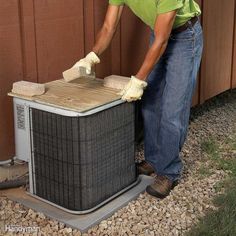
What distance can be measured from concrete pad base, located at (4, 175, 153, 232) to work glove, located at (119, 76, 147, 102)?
2.43 feet

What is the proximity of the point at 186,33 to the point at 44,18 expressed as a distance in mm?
996

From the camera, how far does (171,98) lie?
12.6 feet

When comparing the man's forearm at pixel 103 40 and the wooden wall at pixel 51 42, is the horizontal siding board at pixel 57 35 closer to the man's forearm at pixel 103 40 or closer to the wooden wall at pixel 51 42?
the wooden wall at pixel 51 42

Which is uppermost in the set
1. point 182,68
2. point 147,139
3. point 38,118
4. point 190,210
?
point 182,68

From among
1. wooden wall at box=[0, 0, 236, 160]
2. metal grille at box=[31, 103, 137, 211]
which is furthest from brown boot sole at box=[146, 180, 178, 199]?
wooden wall at box=[0, 0, 236, 160]

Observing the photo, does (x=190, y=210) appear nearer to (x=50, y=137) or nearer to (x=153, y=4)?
(x=50, y=137)

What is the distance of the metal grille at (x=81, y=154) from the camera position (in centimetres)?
346

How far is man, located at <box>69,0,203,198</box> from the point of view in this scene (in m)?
3.55

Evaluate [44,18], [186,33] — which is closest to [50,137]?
[44,18]

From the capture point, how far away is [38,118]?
3.57 m

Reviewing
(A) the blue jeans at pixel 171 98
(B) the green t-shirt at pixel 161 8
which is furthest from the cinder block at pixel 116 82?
(B) the green t-shirt at pixel 161 8

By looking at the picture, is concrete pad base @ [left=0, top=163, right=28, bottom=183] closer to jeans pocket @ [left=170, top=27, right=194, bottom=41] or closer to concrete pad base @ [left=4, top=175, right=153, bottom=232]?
concrete pad base @ [left=4, top=175, right=153, bottom=232]

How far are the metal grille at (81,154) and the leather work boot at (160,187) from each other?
0.27m

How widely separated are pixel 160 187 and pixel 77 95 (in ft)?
3.01
